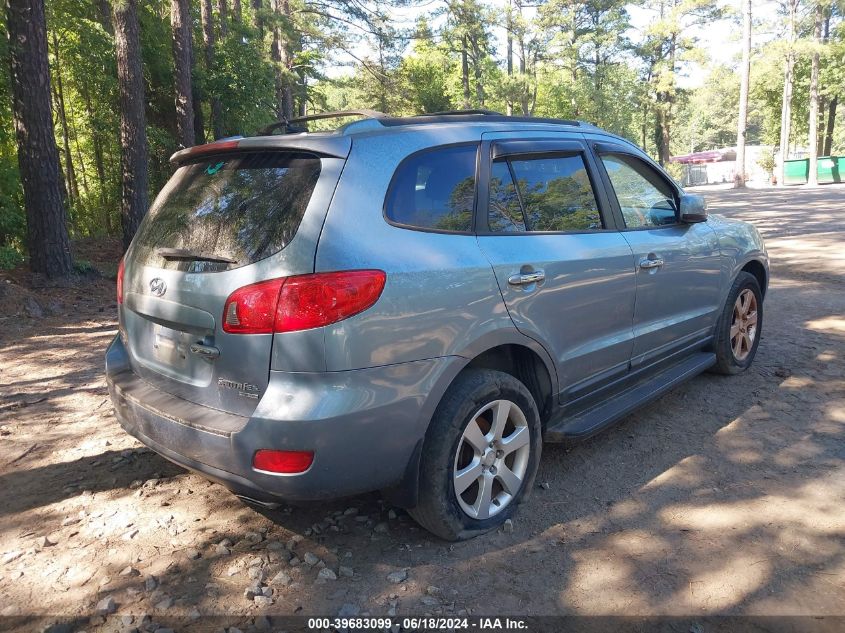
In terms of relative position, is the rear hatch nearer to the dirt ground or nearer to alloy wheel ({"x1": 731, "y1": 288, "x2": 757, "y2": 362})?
the dirt ground

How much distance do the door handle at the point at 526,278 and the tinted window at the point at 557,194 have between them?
283 millimetres

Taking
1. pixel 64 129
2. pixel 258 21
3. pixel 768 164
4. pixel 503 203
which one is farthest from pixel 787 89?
pixel 503 203

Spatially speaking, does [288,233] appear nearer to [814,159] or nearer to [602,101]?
[814,159]

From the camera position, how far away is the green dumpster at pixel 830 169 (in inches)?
1346

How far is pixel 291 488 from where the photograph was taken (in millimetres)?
2332

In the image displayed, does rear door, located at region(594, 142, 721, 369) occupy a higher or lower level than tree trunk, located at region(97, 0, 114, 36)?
lower

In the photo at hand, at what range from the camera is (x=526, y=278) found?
9.57 ft

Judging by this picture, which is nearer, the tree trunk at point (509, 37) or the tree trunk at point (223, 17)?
the tree trunk at point (223, 17)

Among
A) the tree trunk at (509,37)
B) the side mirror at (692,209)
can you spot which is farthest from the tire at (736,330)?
the tree trunk at (509,37)

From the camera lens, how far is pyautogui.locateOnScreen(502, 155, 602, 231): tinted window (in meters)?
3.22

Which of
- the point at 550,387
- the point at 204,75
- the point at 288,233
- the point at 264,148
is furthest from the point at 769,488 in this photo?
the point at 204,75

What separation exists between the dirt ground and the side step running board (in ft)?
0.99

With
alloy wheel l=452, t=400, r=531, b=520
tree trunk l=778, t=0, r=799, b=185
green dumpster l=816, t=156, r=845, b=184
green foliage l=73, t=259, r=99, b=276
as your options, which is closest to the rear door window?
alloy wheel l=452, t=400, r=531, b=520

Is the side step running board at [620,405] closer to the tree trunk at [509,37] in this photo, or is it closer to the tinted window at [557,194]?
the tinted window at [557,194]
